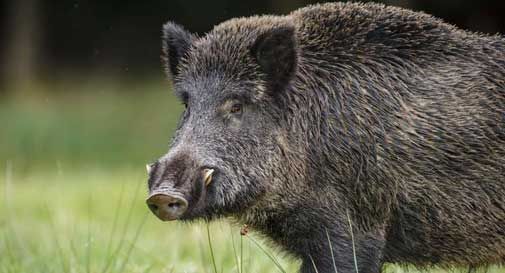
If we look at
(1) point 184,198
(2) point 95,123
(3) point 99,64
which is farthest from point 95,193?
(3) point 99,64

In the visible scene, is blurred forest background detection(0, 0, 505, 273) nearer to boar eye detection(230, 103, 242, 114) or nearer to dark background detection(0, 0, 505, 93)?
dark background detection(0, 0, 505, 93)

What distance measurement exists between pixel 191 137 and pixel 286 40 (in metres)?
0.68

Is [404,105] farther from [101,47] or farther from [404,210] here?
[101,47]

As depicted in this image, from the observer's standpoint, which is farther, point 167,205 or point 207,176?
point 207,176

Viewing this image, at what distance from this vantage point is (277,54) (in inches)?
209

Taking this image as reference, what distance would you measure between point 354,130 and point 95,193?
19.8 ft

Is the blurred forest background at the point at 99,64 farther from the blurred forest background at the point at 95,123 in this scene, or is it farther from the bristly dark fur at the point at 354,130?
the bristly dark fur at the point at 354,130

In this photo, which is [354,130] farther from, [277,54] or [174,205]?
[174,205]

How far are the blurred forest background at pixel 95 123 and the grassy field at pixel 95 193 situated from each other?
0.02m

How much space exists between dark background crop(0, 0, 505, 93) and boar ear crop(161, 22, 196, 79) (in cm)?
1753

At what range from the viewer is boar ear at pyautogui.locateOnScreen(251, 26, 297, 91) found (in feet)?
17.3

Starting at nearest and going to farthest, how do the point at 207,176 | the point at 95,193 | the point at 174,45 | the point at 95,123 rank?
the point at 207,176 → the point at 174,45 → the point at 95,193 → the point at 95,123

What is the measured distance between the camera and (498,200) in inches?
217

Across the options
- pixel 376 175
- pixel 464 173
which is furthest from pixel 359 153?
pixel 464 173
